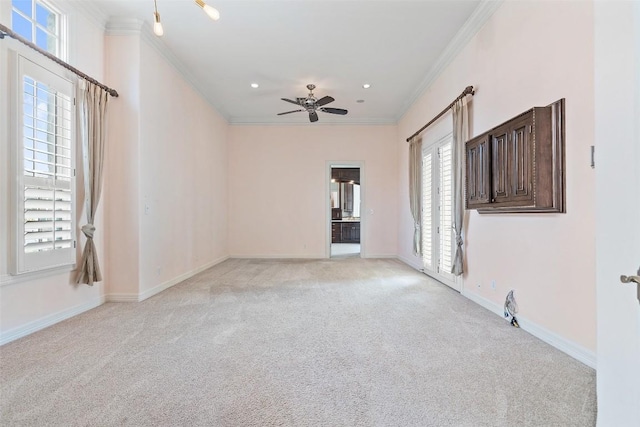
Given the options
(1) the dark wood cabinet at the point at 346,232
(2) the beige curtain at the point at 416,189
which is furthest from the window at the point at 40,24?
(1) the dark wood cabinet at the point at 346,232

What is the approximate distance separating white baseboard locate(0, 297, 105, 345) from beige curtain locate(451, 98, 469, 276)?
4.50 metres

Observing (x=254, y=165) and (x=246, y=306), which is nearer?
(x=246, y=306)

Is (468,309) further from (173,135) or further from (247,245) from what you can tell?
(247,245)

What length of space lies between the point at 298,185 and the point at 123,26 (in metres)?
4.89

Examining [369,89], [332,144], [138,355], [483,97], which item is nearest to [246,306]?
[138,355]

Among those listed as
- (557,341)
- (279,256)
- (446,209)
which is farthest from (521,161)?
(279,256)

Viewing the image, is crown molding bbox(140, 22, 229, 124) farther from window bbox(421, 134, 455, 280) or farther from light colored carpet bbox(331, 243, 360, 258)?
light colored carpet bbox(331, 243, 360, 258)

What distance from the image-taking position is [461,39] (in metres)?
4.27

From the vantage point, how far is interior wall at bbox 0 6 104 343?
275 centimetres

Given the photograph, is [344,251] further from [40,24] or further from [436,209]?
[40,24]

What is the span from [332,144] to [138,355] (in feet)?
21.7

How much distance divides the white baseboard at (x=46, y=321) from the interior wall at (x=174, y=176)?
553 millimetres

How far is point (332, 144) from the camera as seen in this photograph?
8.23m

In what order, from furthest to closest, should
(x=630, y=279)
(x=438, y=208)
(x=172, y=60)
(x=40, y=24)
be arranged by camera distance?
1. (x=438, y=208)
2. (x=172, y=60)
3. (x=40, y=24)
4. (x=630, y=279)
